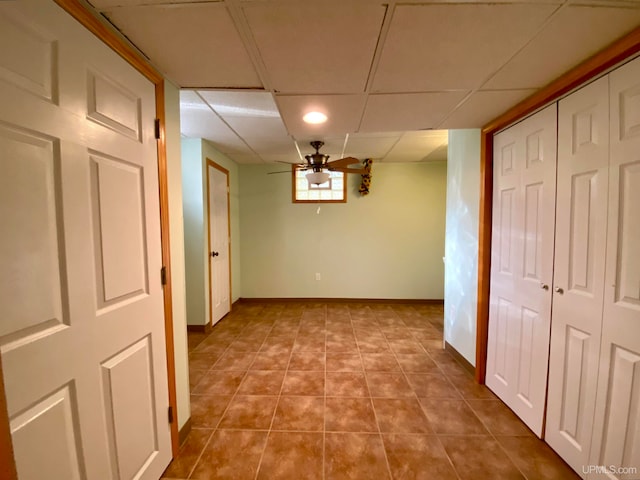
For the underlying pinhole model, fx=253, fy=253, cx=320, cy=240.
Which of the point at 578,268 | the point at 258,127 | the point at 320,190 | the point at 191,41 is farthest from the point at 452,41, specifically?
the point at 320,190

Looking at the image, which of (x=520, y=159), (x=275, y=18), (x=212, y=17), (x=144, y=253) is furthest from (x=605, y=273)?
(x=144, y=253)

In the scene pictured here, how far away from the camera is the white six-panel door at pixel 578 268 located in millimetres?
1260

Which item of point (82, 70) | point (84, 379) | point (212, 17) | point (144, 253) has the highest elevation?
point (212, 17)

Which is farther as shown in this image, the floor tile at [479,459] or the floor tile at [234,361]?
the floor tile at [234,361]

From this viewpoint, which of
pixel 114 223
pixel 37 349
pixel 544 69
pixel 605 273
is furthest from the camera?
pixel 544 69

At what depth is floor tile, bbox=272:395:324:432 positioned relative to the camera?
1.72 meters

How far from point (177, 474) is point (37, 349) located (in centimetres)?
113

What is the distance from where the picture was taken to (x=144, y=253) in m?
1.24

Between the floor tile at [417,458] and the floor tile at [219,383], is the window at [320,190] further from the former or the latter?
the floor tile at [417,458]

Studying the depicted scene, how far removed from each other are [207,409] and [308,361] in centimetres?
100

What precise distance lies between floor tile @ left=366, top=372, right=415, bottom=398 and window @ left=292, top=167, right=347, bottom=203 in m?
2.82

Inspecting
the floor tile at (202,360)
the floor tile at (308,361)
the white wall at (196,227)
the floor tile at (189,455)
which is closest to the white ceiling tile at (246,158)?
the white wall at (196,227)

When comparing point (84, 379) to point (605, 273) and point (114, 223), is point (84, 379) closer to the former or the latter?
point (114, 223)

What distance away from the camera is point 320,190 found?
4.43m
